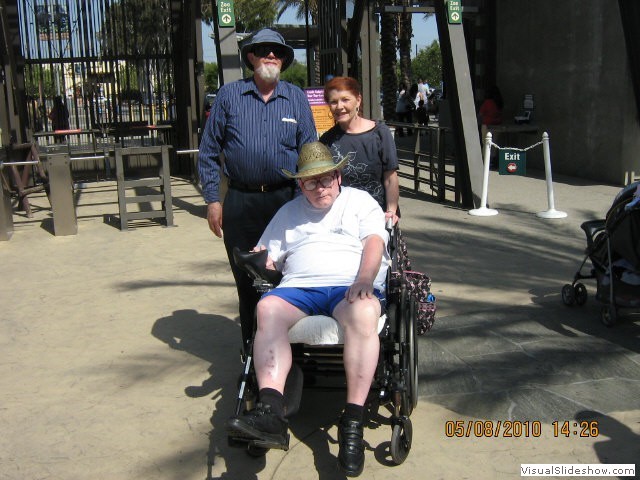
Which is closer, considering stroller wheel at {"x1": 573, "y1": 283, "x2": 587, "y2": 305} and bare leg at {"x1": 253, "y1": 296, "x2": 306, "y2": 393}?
bare leg at {"x1": 253, "y1": 296, "x2": 306, "y2": 393}

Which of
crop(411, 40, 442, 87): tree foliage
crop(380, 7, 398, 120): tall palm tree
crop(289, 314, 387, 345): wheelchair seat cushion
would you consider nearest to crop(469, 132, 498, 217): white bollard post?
crop(289, 314, 387, 345): wheelchair seat cushion

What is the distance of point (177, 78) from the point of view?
535 inches

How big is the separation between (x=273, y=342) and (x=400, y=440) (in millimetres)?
749

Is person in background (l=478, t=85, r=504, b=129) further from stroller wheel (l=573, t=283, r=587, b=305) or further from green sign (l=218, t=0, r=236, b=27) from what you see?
stroller wheel (l=573, t=283, r=587, b=305)

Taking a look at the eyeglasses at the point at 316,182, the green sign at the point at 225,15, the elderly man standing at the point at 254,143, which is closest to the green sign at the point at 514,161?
the green sign at the point at 225,15

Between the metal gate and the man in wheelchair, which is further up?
the metal gate

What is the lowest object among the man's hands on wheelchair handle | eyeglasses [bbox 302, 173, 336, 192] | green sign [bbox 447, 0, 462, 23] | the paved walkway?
the paved walkway

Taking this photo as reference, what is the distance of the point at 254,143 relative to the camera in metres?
4.29

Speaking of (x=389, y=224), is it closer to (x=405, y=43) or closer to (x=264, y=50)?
(x=264, y=50)

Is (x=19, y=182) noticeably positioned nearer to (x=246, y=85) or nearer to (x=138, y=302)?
(x=138, y=302)

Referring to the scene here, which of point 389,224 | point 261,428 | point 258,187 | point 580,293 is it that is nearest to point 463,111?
point 580,293

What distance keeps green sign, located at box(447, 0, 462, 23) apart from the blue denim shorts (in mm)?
6744

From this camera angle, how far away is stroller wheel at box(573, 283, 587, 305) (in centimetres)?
558

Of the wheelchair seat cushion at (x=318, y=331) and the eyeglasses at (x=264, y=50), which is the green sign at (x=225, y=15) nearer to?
the eyeglasses at (x=264, y=50)
